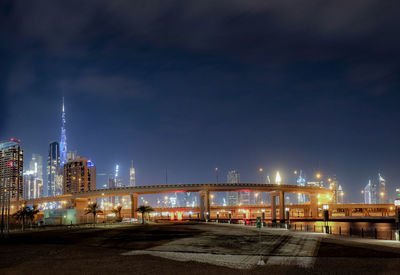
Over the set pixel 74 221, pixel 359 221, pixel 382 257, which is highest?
pixel 382 257

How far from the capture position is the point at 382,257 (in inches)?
1022

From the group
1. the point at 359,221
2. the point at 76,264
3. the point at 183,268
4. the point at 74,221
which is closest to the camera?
the point at 183,268

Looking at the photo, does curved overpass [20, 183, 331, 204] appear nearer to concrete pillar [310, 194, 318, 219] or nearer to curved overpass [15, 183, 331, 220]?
curved overpass [15, 183, 331, 220]

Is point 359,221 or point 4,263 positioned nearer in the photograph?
point 4,263

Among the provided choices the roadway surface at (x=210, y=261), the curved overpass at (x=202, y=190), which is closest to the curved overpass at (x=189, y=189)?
the curved overpass at (x=202, y=190)

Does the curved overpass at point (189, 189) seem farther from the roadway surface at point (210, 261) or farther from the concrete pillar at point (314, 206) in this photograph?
the roadway surface at point (210, 261)

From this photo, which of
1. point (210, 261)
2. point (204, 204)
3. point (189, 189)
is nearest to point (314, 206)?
point (204, 204)

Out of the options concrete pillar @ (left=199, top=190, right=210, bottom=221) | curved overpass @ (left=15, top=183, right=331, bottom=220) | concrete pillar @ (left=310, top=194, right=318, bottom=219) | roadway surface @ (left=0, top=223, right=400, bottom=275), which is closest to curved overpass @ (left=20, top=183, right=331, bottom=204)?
curved overpass @ (left=15, top=183, right=331, bottom=220)

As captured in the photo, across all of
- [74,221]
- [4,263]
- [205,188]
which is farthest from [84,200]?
[4,263]

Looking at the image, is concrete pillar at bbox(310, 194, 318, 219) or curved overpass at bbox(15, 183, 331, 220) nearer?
curved overpass at bbox(15, 183, 331, 220)

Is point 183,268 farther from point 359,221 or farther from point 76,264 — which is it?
point 359,221

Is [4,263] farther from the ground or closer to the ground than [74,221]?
farther from the ground

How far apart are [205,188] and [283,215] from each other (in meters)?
39.0

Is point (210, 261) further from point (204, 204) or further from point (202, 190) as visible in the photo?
point (202, 190)
